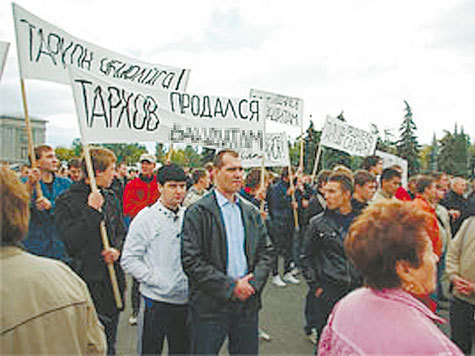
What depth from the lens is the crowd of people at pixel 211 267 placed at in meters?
1.66

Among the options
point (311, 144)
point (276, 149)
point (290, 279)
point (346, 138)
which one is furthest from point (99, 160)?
point (311, 144)

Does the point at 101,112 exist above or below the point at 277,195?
above

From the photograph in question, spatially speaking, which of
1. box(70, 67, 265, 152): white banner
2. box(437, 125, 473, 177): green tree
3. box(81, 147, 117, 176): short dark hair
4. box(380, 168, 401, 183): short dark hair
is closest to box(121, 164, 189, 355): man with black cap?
box(81, 147, 117, 176): short dark hair

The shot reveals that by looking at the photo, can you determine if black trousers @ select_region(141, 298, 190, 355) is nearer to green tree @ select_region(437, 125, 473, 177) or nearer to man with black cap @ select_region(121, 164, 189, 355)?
man with black cap @ select_region(121, 164, 189, 355)

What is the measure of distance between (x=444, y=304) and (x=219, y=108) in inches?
184

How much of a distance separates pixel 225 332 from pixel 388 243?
5.69 ft

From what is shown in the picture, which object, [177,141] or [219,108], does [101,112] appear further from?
[219,108]

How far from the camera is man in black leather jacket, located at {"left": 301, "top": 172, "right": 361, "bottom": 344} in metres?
3.70

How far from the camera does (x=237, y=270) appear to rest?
312 centimetres

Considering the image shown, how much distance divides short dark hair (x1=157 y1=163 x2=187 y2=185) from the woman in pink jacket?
185 centimetres

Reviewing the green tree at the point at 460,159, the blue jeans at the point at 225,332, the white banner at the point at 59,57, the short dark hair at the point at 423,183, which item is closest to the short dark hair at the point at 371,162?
the short dark hair at the point at 423,183

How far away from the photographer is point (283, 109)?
772cm

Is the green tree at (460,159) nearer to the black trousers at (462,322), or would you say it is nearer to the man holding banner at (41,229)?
the black trousers at (462,322)

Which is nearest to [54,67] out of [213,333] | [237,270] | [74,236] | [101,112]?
[101,112]
